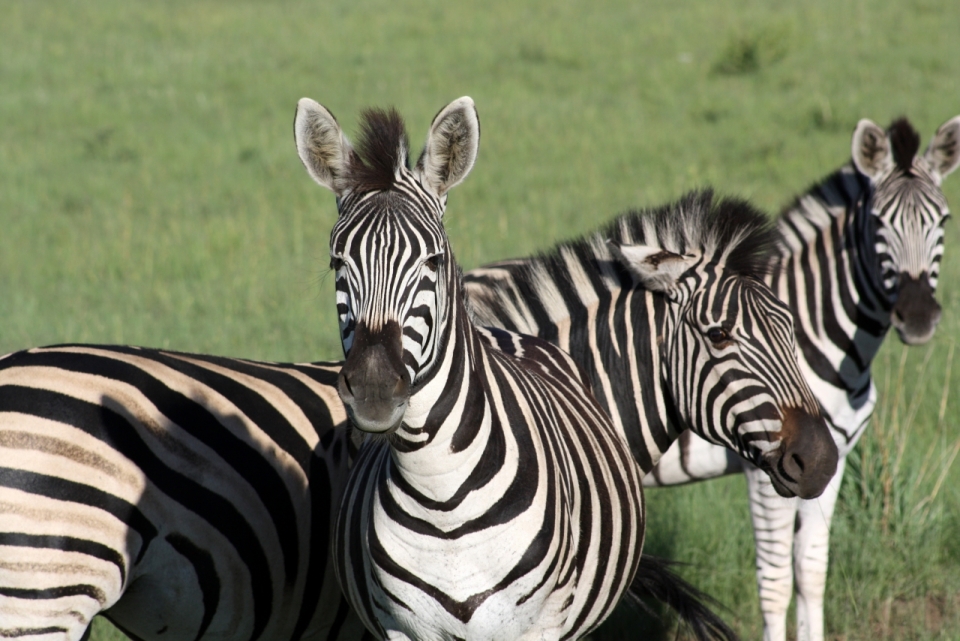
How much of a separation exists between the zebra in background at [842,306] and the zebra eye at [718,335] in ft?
5.03

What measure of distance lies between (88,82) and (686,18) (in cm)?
1157

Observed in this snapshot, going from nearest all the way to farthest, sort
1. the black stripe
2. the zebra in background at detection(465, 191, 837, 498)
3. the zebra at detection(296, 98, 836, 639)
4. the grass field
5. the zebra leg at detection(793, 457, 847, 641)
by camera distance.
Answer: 1. the zebra at detection(296, 98, 836, 639)
2. the black stripe
3. the zebra in background at detection(465, 191, 837, 498)
4. the zebra leg at detection(793, 457, 847, 641)
5. the grass field

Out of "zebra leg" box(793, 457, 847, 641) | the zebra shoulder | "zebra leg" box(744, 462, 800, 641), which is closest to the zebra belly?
"zebra leg" box(744, 462, 800, 641)

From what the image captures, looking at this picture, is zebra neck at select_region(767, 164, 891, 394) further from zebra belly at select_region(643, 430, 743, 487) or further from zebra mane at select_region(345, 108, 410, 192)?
zebra mane at select_region(345, 108, 410, 192)

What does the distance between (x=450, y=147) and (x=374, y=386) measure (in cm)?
81

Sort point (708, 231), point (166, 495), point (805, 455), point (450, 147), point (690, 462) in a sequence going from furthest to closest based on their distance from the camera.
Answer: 1. point (690, 462)
2. point (708, 231)
3. point (805, 455)
4. point (166, 495)
5. point (450, 147)

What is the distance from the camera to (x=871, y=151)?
517cm

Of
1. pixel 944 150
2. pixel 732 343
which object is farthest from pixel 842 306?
pixel 732 343

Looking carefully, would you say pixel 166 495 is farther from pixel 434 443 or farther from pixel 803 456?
pixel 803 456

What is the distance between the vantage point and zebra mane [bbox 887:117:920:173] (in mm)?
5164

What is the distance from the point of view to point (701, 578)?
210 inches

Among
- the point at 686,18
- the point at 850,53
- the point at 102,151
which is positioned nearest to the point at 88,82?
the point at 102,151

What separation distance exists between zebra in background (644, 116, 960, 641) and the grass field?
392mm

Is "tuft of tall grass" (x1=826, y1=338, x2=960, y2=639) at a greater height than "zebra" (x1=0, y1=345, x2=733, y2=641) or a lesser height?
lesser
